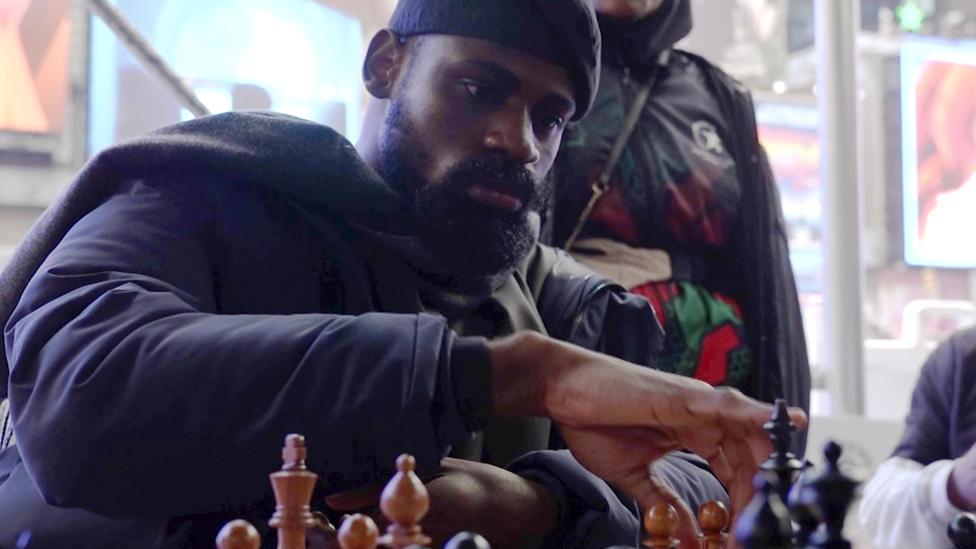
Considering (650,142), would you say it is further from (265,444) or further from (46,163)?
(46,163)

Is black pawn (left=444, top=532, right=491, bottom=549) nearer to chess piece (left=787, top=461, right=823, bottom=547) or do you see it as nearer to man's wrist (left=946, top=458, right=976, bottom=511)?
chess piece (left=787, top=461, right=823, bottom=547)

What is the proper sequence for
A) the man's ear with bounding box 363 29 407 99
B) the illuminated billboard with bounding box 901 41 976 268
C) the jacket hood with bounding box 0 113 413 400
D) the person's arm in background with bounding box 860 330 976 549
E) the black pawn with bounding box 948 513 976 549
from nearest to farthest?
A: 1. the black pawn with bounding box 948 513 976 549
2. the jacket hood with bounding box 0 113 413 400
3. the man's ear with bounding box 363 29 407 99
4. the person's arm in background with bounding box 860 330 976 549
5. the illuminated billboard with bounding box 901 41 976 268

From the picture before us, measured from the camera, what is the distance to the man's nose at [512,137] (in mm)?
1364

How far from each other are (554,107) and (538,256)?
28 cm

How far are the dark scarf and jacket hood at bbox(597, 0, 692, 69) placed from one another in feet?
3.11

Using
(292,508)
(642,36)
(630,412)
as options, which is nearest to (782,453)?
(630,412)

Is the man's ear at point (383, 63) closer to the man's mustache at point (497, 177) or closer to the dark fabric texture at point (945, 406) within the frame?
the man's mustache at point (497, 177)

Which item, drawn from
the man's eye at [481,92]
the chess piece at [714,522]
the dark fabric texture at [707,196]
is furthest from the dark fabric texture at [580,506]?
the dark fabric texture at [707,196]

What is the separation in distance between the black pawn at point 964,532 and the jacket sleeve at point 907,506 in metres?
1.48

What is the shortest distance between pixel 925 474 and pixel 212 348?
1685 millimetres

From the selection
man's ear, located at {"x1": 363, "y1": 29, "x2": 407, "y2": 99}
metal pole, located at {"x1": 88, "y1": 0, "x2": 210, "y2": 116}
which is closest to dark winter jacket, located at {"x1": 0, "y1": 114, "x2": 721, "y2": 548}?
man's ear, located at {"x1": 363, "y1": 29, "x2": 407, "y2": 99}

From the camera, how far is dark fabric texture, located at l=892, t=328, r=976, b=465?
246 cm

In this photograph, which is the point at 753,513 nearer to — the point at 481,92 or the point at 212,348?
the point at 212,348

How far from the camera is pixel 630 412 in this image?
3.14 feet
